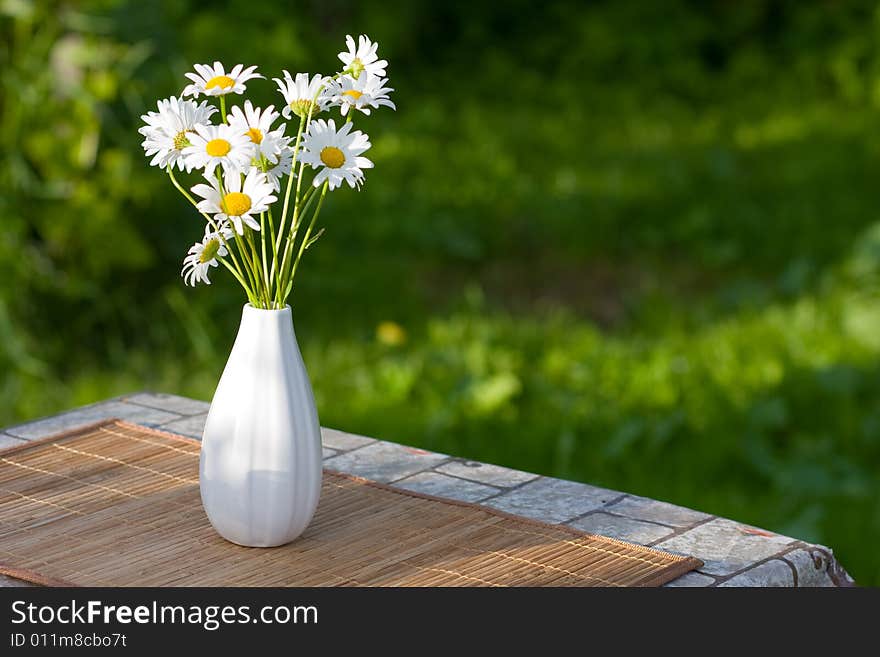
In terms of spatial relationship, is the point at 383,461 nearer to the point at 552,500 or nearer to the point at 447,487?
the point at 447,487

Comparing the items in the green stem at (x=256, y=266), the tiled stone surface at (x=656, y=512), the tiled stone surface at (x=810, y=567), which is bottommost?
the tiled stone surface at (x=810, y=567)

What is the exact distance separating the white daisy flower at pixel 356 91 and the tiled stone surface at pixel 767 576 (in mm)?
685

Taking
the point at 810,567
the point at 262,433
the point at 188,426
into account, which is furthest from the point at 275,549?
the point at 810,567

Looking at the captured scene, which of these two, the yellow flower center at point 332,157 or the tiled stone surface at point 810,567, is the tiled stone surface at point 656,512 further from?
the yellow flower center at point 332,157

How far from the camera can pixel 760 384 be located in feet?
11.6

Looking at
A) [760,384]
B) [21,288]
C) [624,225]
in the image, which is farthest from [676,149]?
[21,288]

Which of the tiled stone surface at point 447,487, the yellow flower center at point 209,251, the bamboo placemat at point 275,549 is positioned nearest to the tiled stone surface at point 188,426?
the bamboo placemat at point 275,549

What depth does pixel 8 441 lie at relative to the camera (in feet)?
6.61

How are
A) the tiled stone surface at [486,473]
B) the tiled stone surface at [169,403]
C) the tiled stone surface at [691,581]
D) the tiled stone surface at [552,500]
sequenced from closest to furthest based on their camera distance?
the tiled stone surface at [691,581], the tiled stone surface at [552,500], the tiled stone surface at [486,473], the tiled stone surface at [169,403]

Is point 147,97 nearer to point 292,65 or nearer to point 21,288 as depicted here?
point 21,288

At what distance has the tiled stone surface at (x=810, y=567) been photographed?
1661 mm

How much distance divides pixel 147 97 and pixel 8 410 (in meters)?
0.91

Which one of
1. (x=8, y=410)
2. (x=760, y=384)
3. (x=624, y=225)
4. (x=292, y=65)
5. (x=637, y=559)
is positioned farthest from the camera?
(x=292, y=65)
